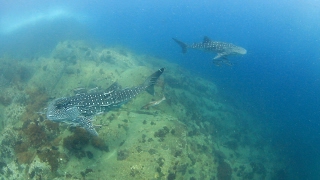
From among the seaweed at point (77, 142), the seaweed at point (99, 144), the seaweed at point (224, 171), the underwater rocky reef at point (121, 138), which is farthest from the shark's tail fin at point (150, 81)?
the seaweed at point (224, 171)

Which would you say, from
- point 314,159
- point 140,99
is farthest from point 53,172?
point 314,159

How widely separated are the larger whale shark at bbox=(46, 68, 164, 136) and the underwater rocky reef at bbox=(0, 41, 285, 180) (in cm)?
78

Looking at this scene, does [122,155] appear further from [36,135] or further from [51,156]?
[36,135]

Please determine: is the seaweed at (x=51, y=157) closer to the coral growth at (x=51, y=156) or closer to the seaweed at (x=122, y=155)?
the coral growth at (x=51, y=156)

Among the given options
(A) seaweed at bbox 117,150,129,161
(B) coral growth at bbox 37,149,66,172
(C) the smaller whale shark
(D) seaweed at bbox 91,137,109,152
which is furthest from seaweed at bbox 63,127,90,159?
(C) the smaller whale shark

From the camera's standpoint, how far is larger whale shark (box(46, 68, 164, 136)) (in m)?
9.51

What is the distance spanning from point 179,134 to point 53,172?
632 cm

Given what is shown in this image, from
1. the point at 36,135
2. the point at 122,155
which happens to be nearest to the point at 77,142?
the point at 122,155

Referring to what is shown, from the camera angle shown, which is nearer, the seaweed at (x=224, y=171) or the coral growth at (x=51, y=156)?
the coral growth at (x=51, y=156)

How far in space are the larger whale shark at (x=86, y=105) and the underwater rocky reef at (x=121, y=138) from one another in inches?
30.6

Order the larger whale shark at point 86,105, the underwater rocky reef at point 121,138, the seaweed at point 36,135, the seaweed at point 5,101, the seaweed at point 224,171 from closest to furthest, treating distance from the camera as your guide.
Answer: the larger whale shark at point 86,105, the underwater rocky reef at point 121,138, the seaweed at point 36,135, the seaweed at point 224,171, the seaweed at point 5,101

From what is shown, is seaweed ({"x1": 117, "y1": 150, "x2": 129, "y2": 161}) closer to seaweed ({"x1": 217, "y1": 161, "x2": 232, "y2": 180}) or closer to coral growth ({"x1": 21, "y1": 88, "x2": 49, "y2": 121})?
coral growth ({"x1": 21, "y1": 88, "x2": 49, "y2": 121})

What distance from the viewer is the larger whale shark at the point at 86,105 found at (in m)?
9.51

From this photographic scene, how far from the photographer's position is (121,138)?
11211 millimetres
